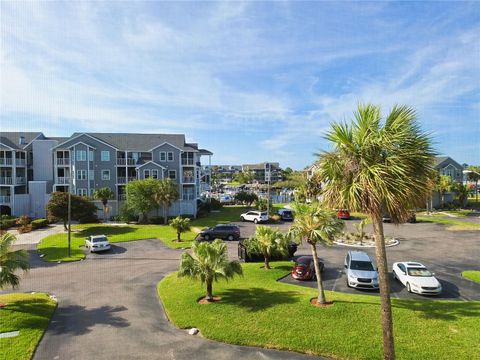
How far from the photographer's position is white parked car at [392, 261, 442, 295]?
56.6ft

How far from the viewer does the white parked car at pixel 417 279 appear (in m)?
17.3

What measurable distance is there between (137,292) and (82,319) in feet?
13.1

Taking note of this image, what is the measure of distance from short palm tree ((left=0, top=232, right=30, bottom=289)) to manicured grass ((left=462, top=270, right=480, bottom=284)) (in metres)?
24.8

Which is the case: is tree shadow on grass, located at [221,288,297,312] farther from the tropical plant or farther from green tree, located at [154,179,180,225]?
green tree, located at [154,179,180,225]

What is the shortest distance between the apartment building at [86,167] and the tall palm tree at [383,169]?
141ft

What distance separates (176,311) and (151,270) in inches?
344

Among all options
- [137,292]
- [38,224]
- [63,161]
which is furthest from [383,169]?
[63,161]

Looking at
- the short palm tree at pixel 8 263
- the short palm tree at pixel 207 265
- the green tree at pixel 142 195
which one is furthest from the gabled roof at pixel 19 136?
the short palm tree at pixel 207 265

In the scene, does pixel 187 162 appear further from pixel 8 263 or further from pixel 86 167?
pixel 8 263

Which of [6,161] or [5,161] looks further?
[6,161]

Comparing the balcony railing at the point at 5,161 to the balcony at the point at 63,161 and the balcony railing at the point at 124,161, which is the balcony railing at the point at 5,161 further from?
the balcony railing at the point at 124,161

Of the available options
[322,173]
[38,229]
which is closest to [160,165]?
[38,229]

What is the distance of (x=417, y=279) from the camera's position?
58.9 ft

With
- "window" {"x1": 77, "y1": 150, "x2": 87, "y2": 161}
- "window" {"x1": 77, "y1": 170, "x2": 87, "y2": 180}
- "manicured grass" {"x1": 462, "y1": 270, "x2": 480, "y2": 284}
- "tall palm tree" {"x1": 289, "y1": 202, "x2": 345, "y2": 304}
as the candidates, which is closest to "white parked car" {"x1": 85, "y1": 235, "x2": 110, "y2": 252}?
"tall palm tree" {"x1": 289, "y1": 202, "x2": 345, "y2": 304}
